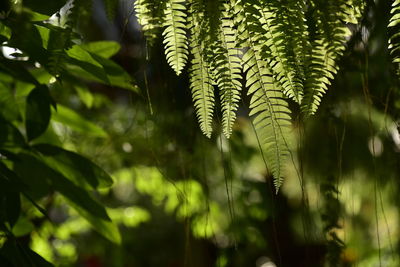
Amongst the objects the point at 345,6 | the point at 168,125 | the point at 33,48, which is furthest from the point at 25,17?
the point at 168,125

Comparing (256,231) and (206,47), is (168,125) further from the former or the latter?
(256,231)

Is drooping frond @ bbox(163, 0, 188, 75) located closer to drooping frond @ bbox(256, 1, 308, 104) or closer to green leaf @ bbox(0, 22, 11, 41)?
drooping frond @ bbox(256, 1, 308, 104)

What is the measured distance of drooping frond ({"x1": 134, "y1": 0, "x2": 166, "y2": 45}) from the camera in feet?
2.27

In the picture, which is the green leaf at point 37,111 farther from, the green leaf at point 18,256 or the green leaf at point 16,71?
the green leaf at point 18,256

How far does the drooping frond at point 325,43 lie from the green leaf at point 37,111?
42cm

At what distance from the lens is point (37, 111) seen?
0.84m

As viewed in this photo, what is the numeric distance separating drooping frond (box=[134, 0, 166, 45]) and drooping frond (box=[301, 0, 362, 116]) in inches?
8.7

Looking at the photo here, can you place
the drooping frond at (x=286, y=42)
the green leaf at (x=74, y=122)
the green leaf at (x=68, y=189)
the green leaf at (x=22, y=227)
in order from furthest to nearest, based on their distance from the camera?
1. the green leaf at (x=74, y=122)
2. the green leaf at (x=22, y=227)
3. the green leaf at (x=68, y=189)
4. the drooping frond at (x=286, y=42)

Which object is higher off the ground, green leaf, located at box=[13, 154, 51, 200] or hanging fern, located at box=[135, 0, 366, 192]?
hanging fern, located at box=[135, 0, 366, 192]

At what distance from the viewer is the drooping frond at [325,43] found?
0.68 m

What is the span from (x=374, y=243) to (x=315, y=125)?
1189 mm

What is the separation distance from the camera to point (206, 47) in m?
0.67

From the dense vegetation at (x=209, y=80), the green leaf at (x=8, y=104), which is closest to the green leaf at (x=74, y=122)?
the dense vegetation at (x=209, y=80)

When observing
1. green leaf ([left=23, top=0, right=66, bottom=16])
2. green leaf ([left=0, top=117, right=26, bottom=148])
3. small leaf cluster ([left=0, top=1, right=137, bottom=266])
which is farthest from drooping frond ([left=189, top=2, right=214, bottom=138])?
green leaf ([left=0, top=117, right=26, bottom=148])
